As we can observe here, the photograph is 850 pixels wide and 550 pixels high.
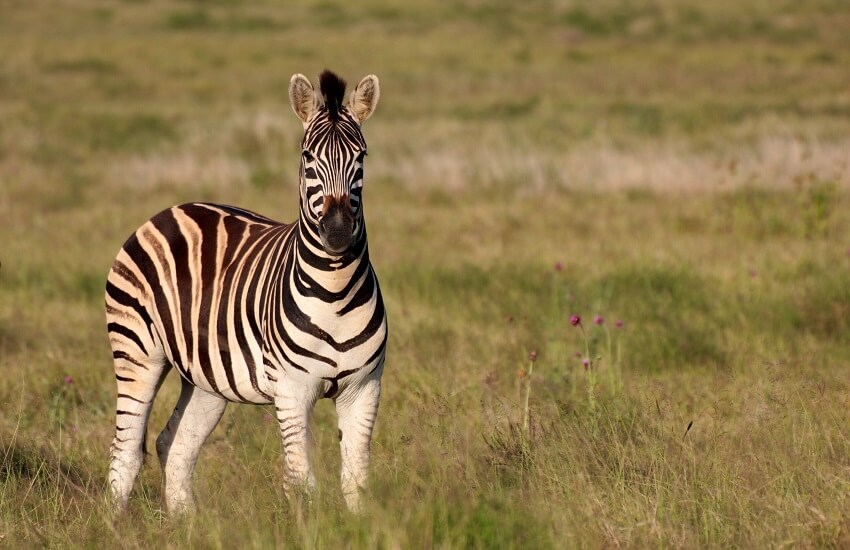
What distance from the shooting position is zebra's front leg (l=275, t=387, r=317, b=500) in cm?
472

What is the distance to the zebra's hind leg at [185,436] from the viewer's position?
5.78m

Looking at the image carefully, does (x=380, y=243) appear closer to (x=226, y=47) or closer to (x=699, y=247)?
(x=699, y=247)

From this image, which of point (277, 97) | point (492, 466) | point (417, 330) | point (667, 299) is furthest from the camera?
point (277, 97)

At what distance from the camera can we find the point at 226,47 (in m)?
39.5

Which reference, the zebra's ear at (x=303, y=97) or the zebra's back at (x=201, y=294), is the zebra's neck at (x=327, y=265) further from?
the zebra's ear at (x=303, y=97)

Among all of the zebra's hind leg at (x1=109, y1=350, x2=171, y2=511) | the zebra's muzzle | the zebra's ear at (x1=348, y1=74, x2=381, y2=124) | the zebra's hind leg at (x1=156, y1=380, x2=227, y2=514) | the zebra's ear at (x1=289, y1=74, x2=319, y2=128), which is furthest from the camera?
the zebra's hind leg at (x1=156, y1=380, x2=227, y2=514)

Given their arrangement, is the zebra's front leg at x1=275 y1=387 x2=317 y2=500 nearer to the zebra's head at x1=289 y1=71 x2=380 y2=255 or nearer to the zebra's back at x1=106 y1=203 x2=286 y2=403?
the zebra's back at x1=106 y1=203 x2=286 y2=403

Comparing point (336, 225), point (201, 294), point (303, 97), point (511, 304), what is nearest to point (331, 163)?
point (336, 225)

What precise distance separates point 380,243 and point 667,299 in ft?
13.5

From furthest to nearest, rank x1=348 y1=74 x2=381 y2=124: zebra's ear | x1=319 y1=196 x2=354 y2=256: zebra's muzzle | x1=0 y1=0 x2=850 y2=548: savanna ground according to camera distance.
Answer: x1=348 y1=74 x2=381 y2=124: zebra's ear < x1=0 y1=0 x2=850 y2=548: savanna ground < x1=319 y1=196 x2=354 y2=256: zebra's muzzle

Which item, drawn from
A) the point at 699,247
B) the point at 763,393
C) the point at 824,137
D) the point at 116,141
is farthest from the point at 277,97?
the point at 763,393

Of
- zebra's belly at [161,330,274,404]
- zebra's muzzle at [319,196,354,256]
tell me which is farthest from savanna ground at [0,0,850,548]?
zebra's muzzle at [319,196,354,256]

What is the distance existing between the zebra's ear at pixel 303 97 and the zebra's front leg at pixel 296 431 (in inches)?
48.1

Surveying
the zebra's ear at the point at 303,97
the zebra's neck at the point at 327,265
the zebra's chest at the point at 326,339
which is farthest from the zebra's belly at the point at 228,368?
the zebra's ear at the point at 303,97
